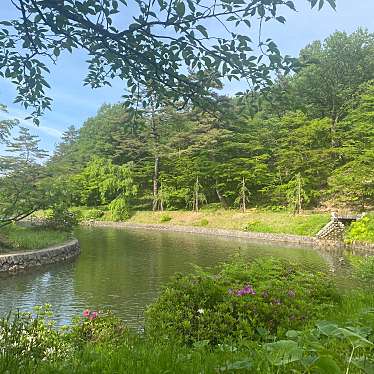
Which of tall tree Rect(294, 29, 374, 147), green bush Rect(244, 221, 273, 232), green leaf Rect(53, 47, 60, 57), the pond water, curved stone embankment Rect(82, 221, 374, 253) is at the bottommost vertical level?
the pond water

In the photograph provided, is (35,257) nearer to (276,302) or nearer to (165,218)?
(276,302)

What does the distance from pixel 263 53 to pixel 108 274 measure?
13837 millimetres

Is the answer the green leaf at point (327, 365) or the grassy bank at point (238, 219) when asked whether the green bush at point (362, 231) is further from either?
the green leaf at point (327, 365)

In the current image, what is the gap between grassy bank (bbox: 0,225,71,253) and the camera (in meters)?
18.1

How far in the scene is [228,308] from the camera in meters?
5.54

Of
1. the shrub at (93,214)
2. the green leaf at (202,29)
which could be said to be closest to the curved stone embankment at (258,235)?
the shrub at (93,214)

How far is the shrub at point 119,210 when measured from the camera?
43.1m

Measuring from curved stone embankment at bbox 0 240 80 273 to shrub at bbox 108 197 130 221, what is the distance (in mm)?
22606

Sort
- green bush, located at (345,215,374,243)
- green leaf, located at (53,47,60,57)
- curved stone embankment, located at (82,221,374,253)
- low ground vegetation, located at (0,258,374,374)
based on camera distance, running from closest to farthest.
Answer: low ground vegetation, located at (0,258,374,374)
green leaf, located at (53,47,60,57)
green bush, located at (345,215,374,243)
curved stone embankment, located at (82,221,374,253)

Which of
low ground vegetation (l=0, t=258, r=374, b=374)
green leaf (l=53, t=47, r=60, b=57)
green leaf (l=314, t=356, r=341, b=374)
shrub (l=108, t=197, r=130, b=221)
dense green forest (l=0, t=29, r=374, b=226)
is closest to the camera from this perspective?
green leaf (l=314, t=356, r=341, b=374)

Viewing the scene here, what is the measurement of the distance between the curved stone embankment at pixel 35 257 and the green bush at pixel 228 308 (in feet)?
37.1

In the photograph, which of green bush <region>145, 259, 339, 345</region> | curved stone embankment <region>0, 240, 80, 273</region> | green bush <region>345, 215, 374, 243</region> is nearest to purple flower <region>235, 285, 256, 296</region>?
green bush <region>145, 259, 339, 345</region>

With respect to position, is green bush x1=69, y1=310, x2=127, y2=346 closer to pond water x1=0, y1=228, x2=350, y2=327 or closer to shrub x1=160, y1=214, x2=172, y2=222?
pond water x1=0, y1=228, x2=350, y2=327

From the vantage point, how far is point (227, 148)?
4106 centimetres
